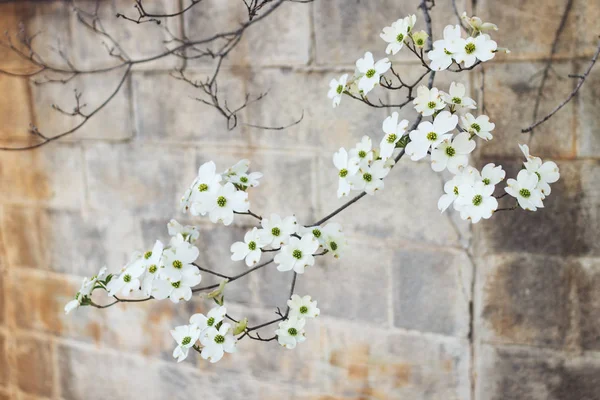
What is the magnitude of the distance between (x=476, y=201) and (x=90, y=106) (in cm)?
142

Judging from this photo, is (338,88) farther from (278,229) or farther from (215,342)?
(215,342)

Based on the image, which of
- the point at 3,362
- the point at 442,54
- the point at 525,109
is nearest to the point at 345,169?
the point at 442,54

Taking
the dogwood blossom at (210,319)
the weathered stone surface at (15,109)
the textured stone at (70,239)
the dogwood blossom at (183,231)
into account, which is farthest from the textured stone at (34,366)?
the dogwood blossom at (210,319)

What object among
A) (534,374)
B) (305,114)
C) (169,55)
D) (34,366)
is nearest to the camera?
(534,374)

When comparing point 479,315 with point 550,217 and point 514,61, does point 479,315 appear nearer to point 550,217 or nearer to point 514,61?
point 550,217

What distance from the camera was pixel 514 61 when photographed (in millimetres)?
1481

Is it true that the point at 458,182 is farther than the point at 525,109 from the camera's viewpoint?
No

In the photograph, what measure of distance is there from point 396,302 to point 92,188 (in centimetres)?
112

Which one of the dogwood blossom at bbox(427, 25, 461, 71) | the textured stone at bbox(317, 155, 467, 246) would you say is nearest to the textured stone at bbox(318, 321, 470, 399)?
the textured stone at bbox(317, 155, 467, 246)

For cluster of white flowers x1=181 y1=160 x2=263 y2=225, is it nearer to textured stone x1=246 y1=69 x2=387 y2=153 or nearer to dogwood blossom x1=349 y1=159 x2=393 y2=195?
dogwood blossom x1=349 y1=159 x2=393 y2=195

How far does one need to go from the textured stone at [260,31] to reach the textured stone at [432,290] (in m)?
0.63

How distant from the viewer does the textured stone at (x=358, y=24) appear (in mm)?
1543

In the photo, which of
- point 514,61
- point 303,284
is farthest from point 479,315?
point 514,61

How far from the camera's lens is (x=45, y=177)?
225 cm
